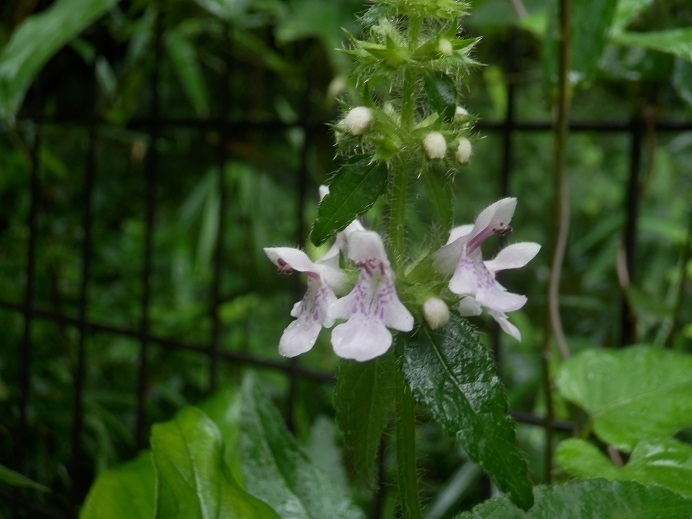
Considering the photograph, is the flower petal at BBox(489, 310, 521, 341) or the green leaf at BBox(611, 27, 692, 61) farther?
the green leaf at BBox(611, 27, 692, 61)

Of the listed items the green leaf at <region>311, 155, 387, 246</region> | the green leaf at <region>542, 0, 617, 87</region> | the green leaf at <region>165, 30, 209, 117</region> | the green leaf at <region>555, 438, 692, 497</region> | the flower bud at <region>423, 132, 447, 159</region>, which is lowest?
the green leaf at <region>555, 438, 692, 497</region>

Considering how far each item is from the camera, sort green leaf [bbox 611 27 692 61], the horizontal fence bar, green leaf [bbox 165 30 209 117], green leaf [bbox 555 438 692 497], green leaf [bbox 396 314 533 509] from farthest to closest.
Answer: green leaf [bbox 165 30 209 117] → the horizontal fence bar → green leaf [bbox 611 27 692 61] → green leaf [bbox 555 438 692 497] → green leaf [bbox 396 314 533 509]

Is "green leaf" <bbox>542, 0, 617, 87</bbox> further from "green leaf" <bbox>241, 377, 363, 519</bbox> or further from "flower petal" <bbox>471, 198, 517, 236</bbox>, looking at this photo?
"green leaf" <bbox>241, 377, 363, 519</bbox>

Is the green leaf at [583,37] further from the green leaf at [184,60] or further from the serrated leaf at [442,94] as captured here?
the green leaf at [184,60]

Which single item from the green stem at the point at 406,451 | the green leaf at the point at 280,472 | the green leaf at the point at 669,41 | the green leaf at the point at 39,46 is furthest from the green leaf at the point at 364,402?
the green leaf at the point at 39,46

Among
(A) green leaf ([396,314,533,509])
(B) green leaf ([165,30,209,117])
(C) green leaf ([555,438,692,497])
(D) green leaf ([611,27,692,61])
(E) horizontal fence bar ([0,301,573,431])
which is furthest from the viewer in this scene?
(B) green leaf ([165,30,209,117])

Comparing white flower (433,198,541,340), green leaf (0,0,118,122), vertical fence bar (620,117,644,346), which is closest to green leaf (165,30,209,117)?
green leaf (0,0,118,122)

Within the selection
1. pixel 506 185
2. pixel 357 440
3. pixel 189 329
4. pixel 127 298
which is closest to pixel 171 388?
pixel 189 329

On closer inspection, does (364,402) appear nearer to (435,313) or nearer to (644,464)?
(435,313)
